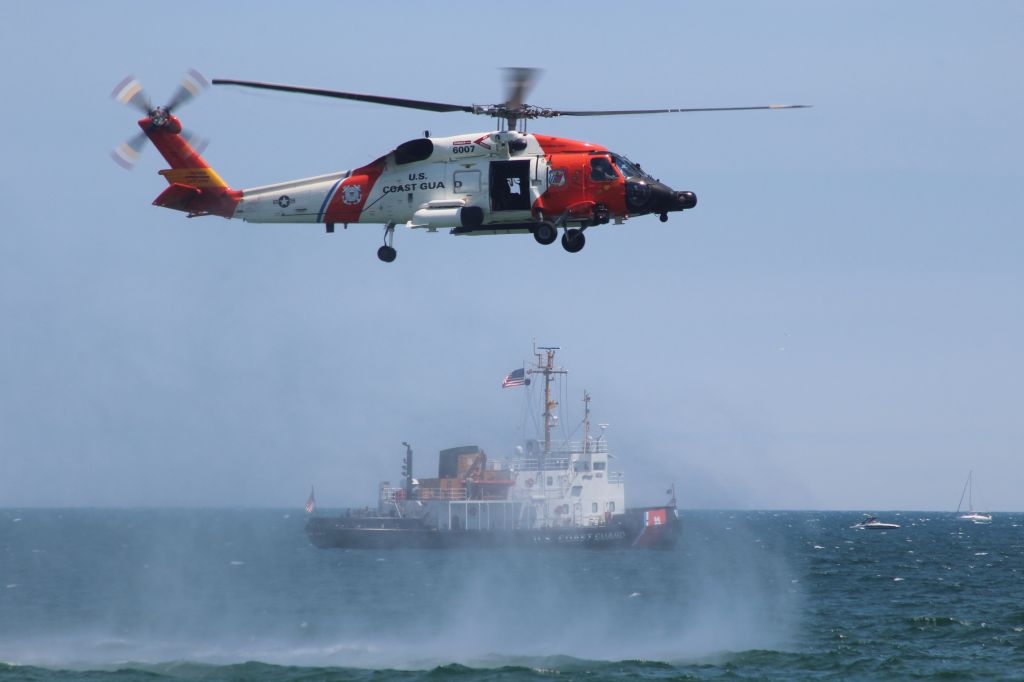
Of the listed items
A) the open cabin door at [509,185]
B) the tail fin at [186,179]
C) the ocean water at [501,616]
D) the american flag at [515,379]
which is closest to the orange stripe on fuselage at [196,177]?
the tail fin at [186,179]

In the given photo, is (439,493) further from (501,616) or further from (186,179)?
(186,179)

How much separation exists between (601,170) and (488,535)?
2345 inches

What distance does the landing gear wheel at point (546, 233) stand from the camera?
24.0 m

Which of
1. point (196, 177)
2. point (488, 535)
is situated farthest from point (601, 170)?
point (488, 535)

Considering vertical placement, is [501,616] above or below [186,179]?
below

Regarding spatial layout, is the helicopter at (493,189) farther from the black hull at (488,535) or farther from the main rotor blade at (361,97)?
the black hull at (488,535)

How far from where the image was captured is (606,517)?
8188cm

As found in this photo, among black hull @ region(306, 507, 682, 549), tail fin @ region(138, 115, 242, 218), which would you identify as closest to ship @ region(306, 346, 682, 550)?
black hull @ region(306, 507, 682, 549)

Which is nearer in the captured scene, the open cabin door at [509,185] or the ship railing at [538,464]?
the open cabin door at [509,185]

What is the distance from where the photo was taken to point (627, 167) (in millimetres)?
24469

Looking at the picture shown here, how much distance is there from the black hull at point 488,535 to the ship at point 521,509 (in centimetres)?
7

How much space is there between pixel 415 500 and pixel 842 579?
30.9 m

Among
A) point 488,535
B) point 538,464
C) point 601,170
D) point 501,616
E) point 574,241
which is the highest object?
point 601,170

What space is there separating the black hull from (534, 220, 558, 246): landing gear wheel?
189ft
